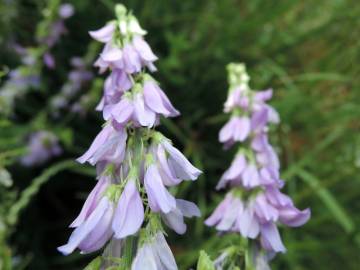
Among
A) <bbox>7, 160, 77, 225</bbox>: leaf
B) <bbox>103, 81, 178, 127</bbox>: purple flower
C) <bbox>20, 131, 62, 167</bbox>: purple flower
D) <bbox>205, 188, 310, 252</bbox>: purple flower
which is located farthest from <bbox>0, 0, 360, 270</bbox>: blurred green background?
<bbox>103, 81, 178, 127</bbox>: purple flower

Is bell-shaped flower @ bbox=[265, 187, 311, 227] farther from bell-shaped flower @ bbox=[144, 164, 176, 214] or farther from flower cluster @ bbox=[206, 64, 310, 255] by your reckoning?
bell-shaped flower @ bbox=[144, 164, 176, 214]

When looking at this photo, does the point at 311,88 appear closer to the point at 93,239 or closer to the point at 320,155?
the point at 320,155

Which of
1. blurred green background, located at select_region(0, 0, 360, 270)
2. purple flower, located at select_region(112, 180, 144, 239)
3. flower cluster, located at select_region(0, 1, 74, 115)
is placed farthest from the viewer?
blurred green background, located at select_region(0, 0, 360, 270)

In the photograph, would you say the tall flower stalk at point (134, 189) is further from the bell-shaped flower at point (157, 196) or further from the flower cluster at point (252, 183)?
the flower cluster at point (252, 183)

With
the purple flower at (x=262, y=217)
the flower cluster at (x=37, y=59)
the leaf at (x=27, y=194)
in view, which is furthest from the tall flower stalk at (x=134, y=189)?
the flower cluster at (x=37, y=59)

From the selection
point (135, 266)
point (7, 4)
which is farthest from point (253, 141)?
point (7, 4)

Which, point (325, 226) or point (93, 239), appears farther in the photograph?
point (325, 226)
